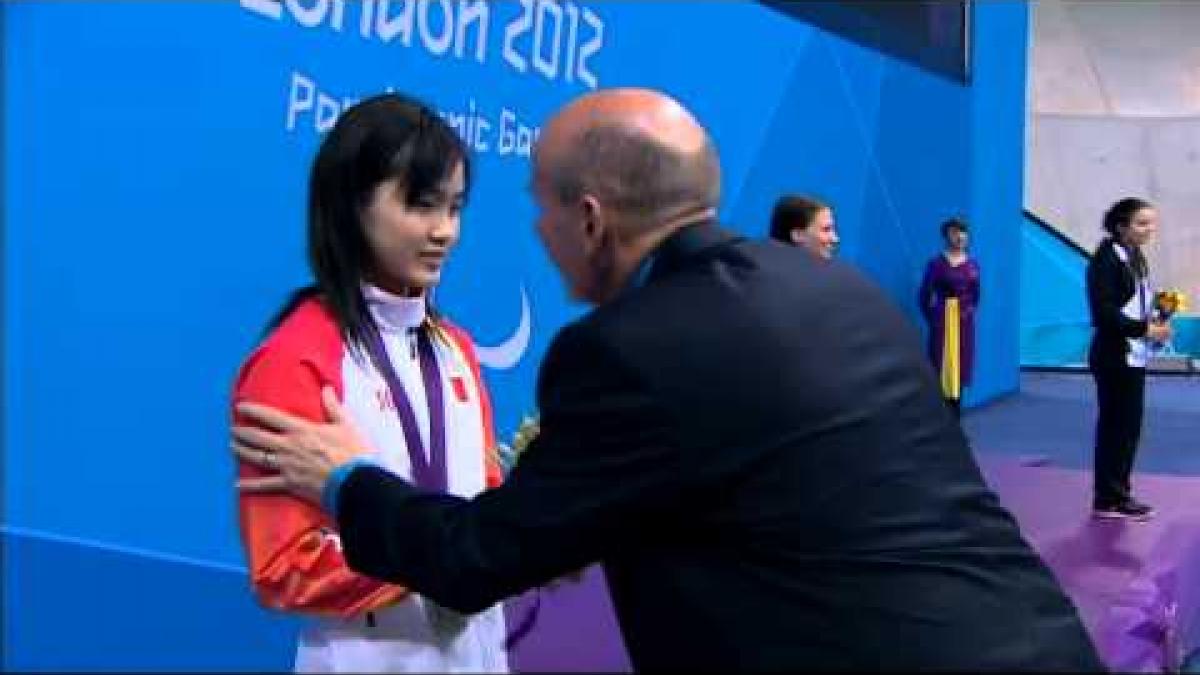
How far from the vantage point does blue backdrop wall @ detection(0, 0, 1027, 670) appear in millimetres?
2373

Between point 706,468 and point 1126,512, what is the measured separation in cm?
416

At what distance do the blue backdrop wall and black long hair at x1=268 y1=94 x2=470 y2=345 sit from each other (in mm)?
1046

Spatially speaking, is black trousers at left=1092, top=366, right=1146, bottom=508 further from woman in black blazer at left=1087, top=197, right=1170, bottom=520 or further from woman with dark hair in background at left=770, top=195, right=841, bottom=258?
woman with dark hair in background at left=770, top=195, right=841, bottom=258

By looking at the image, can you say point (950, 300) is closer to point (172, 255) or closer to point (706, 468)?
point (172, 255)

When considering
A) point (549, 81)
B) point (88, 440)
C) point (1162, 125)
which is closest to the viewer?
point (88, 440)

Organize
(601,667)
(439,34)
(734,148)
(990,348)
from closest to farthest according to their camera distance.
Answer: (601,667) → (439,34) → (734,148) → (990,348)

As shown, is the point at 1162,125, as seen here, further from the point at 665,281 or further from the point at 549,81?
the point at 665,281

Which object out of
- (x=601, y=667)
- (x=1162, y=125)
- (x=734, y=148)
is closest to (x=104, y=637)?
(x=601, y=667)

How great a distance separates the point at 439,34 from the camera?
140 inches

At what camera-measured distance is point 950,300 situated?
26.2 feet

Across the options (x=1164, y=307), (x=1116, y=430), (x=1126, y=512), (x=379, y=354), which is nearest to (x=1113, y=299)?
(x=1116, y=430)

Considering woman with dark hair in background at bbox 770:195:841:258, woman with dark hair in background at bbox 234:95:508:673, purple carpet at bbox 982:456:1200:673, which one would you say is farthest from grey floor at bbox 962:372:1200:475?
woman with dark hair in background at bbox 234:95:508:673

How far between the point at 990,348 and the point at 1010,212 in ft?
3.08

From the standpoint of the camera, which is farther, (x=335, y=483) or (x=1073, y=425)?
(x=1073, y=425)
